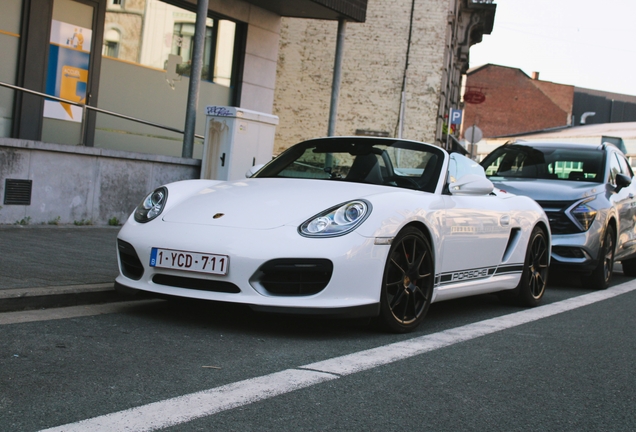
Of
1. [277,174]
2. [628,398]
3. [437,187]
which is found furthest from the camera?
[277,174]

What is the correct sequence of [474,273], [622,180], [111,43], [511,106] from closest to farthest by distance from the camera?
[474,273]
[622,180]
[111,43]
[511,106]

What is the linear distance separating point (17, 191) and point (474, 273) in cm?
551

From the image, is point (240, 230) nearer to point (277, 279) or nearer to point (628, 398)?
point (277, 279)

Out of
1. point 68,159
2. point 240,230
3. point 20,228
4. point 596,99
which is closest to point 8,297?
point 240,230

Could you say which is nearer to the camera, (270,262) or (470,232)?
(270,262)

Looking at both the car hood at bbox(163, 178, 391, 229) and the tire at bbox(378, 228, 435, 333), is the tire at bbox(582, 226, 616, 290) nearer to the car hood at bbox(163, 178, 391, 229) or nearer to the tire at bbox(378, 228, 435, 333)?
the tire at bbox(378, 228, 435, 333)

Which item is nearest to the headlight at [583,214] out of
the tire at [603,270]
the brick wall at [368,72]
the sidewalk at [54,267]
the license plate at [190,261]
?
the tire at [603,270]

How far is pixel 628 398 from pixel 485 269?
2345mm

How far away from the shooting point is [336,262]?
4578mm

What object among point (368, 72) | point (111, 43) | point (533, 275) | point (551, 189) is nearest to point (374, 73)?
point (368, 72)

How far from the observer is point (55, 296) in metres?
5.19

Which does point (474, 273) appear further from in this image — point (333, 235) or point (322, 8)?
point (322, 8)

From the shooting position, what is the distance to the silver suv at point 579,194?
342 inches

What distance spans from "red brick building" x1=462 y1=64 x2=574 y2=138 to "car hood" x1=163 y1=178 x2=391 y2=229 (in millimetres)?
63130
